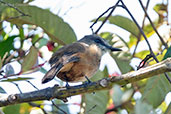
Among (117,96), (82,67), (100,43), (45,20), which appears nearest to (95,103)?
(82,67)

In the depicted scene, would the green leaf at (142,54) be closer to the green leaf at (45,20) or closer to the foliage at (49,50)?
the foliage at (49,50)

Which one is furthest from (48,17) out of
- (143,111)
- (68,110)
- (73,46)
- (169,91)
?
(143,111)

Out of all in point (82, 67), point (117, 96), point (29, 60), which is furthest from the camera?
point (82, 67)

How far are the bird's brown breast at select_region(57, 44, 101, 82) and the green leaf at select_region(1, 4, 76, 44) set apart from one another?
0.84 ft

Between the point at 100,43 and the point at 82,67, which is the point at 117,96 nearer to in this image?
the point at 82,67

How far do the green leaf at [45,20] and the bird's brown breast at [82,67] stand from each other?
0.26 meters

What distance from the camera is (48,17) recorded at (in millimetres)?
2764

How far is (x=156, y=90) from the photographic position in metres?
2.38

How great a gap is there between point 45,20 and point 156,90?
1086 mm

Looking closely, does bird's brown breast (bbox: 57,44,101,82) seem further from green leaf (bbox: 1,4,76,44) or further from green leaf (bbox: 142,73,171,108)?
green leaf (bbox: 142,73,171,108)

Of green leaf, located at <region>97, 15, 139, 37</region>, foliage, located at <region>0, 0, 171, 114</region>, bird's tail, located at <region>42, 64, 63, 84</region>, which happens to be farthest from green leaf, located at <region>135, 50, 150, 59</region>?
bird's tail, located at <region>42, 64, 63, 84</region>

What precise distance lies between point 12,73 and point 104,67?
1144 millimetres

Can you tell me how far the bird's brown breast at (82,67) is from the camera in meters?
2.59

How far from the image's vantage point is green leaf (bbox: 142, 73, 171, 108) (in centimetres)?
231
